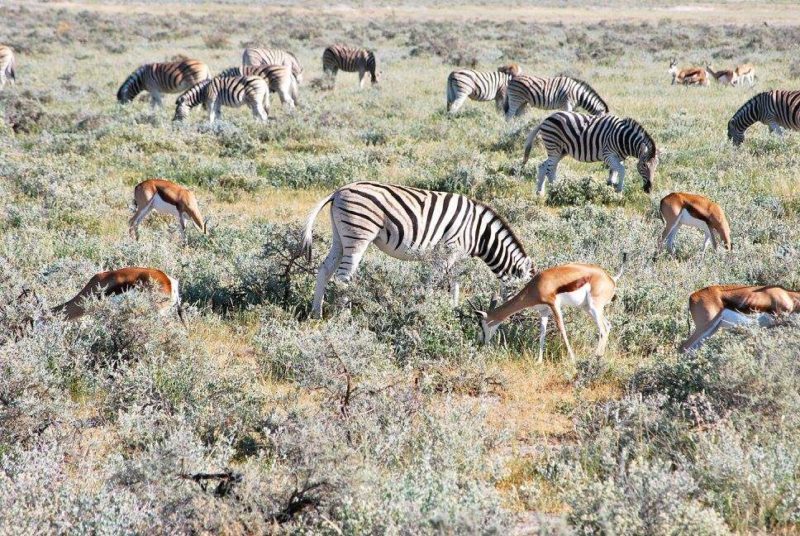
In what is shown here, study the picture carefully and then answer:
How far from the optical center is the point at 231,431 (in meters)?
5.38

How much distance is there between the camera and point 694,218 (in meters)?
10.1

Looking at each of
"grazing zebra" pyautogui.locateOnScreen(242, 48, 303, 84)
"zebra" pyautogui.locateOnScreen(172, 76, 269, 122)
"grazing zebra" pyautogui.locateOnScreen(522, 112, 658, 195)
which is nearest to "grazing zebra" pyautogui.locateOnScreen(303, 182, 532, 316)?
"grazing zebra" pyautogui.locateOnScreen(522, 112, 658, 195)

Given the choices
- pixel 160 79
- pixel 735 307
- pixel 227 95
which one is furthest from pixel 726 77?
pixel 735 307

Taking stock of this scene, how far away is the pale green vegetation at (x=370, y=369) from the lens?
13.9 ft

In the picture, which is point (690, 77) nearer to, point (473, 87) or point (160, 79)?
point (473, 87)

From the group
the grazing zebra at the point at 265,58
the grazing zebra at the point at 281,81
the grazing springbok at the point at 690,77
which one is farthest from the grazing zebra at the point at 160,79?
the grazing springbok at the point at 690,77

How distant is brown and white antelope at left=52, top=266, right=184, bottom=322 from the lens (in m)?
7.04

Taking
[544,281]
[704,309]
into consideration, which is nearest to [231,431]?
[544,281]

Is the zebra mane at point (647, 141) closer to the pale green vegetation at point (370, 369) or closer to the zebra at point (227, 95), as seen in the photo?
the pale green vegetation at point (370, 369)

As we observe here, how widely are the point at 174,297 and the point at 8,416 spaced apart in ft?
7.20

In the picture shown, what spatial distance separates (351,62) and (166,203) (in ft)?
61.2

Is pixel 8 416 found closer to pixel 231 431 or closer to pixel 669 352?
pixel 231 431

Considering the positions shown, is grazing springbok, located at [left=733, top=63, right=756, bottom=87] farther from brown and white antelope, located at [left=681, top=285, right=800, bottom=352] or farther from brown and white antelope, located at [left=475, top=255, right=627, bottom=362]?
brown and white antelope, located at [left=681, top=285, right=800, bottom=352]

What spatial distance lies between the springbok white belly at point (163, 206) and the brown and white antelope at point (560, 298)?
5.25 meters
